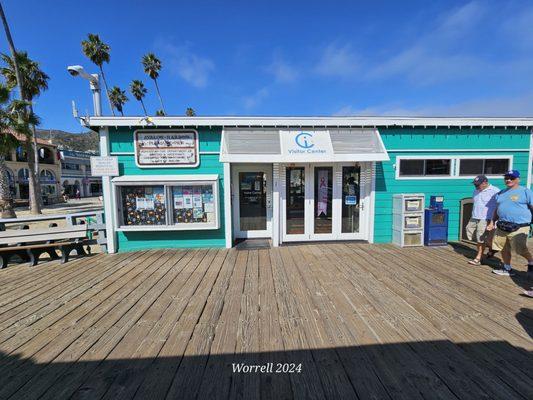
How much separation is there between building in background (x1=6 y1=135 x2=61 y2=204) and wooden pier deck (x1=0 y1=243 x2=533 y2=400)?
96.8ft

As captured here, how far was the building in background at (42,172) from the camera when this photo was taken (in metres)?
28.6

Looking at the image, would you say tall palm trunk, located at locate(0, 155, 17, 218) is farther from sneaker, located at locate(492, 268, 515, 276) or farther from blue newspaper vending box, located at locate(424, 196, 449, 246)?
sneaker, located at locate(492, 268, 515, 276)

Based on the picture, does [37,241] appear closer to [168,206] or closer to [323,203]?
[168,206]

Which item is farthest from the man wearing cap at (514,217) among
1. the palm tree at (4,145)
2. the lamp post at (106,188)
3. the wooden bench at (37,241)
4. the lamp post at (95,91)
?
the palm tree at (4,145)

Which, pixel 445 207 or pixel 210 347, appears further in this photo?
pixel 445 207

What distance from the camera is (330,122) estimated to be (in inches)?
229

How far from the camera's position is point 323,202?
6.29m

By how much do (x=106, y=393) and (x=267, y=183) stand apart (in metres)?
5.15

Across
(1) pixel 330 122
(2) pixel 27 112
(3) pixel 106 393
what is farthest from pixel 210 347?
(2) pixel 27 112

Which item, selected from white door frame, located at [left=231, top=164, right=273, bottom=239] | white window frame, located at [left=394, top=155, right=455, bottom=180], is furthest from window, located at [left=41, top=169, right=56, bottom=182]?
white window frame, located at [left=394, top=155, right=455, bottom=180]

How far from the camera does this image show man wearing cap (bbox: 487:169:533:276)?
3.65 m

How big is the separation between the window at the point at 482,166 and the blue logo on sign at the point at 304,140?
13.2ft

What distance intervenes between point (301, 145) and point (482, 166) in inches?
190

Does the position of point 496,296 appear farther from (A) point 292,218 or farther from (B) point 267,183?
(B) point 267,183
